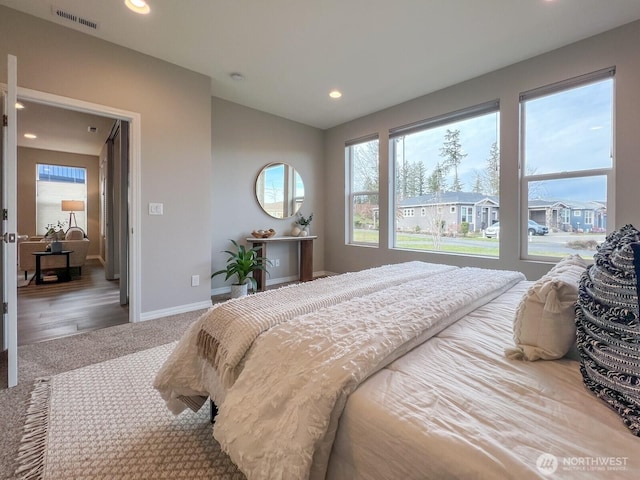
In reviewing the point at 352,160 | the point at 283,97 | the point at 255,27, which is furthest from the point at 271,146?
the point at 255,27

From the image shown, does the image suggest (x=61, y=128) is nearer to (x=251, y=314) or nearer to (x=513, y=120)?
(x=251, y=314)

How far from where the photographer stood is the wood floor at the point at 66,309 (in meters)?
2.76

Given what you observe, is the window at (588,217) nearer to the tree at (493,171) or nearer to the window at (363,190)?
the tree at (493,171)

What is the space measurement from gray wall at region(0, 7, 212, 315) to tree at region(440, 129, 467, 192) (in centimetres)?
299

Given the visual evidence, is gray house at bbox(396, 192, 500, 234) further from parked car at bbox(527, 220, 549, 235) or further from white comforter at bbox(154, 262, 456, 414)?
white comforter at bbox(154, 262, 456, 414)

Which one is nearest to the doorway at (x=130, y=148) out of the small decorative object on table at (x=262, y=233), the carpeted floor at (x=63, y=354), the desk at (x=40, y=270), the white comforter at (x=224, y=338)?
the carpeted floor at (x=63, y=354)

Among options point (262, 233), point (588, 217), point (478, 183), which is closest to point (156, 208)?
point (262, 233)

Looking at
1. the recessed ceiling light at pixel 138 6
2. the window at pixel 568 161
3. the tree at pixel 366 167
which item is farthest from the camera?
the tree at pixel 366 167

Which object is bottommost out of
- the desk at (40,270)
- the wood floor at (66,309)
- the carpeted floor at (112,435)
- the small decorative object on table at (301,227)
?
the carpeted floor at (112,435)

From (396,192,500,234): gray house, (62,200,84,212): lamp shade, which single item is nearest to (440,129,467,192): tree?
(396,192,500,234): gray house

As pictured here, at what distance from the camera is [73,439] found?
1389mm

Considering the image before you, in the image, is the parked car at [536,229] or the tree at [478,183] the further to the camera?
the tree at [478,183]

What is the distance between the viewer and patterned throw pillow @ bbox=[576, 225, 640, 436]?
0.68m

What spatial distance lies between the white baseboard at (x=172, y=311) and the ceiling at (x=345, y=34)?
2.63 meters
